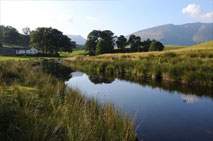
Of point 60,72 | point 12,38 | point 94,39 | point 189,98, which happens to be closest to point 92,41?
point 94,39

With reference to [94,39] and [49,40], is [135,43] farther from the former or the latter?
[49,40]

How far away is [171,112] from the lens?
6301 millimetres

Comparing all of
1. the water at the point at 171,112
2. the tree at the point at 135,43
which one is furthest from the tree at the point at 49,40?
the water at the point at 171,112

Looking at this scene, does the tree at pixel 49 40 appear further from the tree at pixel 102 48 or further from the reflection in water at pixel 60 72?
the reflection in water at pixel 60 72

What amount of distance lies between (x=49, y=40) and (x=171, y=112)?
5793cm

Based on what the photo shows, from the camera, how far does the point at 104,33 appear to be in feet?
220

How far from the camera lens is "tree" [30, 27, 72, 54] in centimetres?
5881

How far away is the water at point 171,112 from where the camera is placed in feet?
14.9

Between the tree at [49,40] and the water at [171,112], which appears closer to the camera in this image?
the water at [171,112]

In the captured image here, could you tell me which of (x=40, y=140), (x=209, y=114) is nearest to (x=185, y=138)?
(x=209, y=114)

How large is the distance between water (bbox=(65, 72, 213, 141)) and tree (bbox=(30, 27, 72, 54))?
55.7 meters

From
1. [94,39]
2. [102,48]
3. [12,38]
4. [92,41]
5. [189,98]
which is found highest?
[12,38]

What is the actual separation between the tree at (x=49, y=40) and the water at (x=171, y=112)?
55.7 meters

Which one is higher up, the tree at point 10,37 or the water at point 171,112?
the tree at point 10,37
